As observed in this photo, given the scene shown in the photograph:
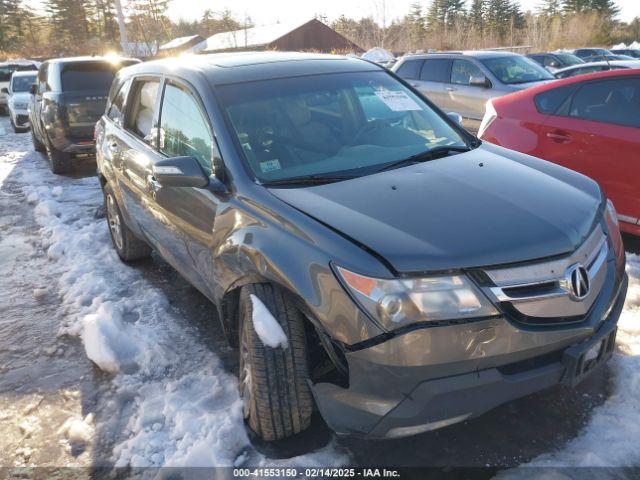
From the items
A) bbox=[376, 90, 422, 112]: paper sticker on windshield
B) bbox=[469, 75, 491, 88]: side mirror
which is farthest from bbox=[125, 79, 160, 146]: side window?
bbox=[469, 75, 491, 88]: side mirror

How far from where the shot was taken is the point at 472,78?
9031 millimetres

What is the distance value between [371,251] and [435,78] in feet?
28.5

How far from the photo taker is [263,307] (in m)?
2.37

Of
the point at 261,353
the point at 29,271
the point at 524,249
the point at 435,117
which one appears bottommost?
the point at 29,271

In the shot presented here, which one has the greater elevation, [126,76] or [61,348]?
[126,76]

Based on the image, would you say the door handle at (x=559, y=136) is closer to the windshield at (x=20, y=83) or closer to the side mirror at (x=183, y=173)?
the side mirror at (x=183, y=173)

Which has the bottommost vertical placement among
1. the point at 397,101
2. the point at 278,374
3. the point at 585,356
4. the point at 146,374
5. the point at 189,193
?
the point at 146,374

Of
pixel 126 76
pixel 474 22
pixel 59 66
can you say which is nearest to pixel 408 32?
pixel 474 22

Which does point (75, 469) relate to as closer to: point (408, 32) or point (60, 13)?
point (408, 32)

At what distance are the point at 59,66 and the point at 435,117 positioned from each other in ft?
25.8

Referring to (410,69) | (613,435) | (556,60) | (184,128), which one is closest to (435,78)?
(410,69)

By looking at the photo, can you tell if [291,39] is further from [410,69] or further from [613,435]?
[613,435]

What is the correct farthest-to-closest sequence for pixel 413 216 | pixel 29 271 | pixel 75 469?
pixel 29 271 → pixel 75 469 → pixel 413 216

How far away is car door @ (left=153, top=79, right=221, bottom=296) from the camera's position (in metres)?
2.94
